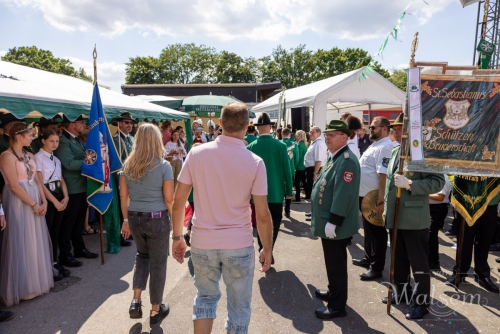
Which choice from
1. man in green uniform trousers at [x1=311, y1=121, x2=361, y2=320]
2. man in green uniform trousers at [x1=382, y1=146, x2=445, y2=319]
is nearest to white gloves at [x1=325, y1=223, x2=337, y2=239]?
man in green uniform trousers at [x1=311, y1=121, x2=361, y2=320]

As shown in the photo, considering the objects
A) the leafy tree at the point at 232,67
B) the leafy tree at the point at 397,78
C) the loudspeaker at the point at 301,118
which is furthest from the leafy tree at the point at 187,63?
the loudspeaker at the point at 301,118

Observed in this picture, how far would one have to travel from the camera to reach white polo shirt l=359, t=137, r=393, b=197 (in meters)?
4.34

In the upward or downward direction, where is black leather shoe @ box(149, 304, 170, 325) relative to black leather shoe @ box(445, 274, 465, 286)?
upward

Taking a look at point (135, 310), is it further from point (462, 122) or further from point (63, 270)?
point (462, 122)

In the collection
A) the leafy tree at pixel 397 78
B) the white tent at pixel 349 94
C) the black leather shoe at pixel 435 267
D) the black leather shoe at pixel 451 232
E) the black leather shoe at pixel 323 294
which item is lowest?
the black leather shoe at pixel 451 232

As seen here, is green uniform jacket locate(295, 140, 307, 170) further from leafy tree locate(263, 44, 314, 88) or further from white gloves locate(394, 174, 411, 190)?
leafy tree locate(263, 44, 314, 88)

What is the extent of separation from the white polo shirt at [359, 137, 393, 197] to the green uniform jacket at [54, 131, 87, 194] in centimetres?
387

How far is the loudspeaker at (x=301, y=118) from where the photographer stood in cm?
1509

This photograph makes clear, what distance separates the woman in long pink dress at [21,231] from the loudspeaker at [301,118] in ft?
40.3

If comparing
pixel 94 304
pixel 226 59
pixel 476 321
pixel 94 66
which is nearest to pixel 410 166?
pixel 476 321

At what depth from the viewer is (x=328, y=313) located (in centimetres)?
338

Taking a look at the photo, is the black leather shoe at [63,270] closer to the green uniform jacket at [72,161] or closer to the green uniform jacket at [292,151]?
the green uniform jacket at [72,161]

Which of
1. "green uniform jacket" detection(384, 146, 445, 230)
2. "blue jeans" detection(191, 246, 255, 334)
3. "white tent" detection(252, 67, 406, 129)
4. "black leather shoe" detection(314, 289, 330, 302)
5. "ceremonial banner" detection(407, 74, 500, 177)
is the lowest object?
"black leather shoe" detection(314, 289, 330, 302)

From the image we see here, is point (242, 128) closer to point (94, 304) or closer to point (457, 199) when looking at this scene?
point (94, 304)
